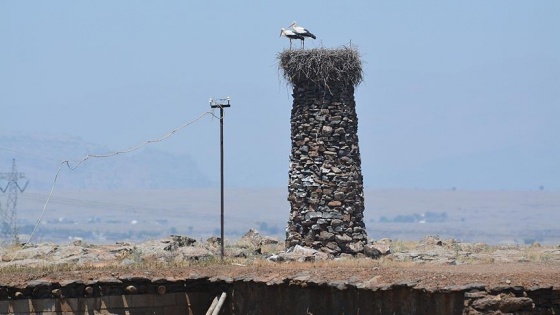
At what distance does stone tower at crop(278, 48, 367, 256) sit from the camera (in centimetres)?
3809

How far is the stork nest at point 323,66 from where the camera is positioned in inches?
1510

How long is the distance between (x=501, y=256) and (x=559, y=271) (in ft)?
29.0

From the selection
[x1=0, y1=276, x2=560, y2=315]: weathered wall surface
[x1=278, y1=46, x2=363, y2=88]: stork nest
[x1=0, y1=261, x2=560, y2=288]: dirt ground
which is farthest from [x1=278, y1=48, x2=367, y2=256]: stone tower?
[x1=0, y1=276, x2=560, y2=315]: weathered wall surface

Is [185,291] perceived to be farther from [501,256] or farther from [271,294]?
[501,256]

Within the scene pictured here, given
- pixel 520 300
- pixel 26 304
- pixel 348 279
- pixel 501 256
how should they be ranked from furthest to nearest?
pixel 501 256, pixel 26 304, pixel 348 279, pixel 520 300

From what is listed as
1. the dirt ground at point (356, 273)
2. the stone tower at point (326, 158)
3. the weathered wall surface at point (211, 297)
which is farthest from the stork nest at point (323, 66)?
the weathered wall surface at point (211, 297)

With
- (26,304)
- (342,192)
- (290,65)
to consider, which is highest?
(290,65)

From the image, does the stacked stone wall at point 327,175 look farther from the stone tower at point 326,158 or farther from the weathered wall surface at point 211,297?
the weathered wall surface at point 211,297

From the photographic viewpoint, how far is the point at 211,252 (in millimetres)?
38219

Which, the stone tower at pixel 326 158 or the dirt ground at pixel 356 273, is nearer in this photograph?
the dirt ground at pixel 356 273

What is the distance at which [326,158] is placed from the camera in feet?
125

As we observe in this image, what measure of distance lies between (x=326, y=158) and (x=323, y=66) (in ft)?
8.07

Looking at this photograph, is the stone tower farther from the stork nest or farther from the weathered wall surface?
the weathered wall surface

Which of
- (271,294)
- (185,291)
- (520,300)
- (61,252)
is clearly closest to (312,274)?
(271,294)
